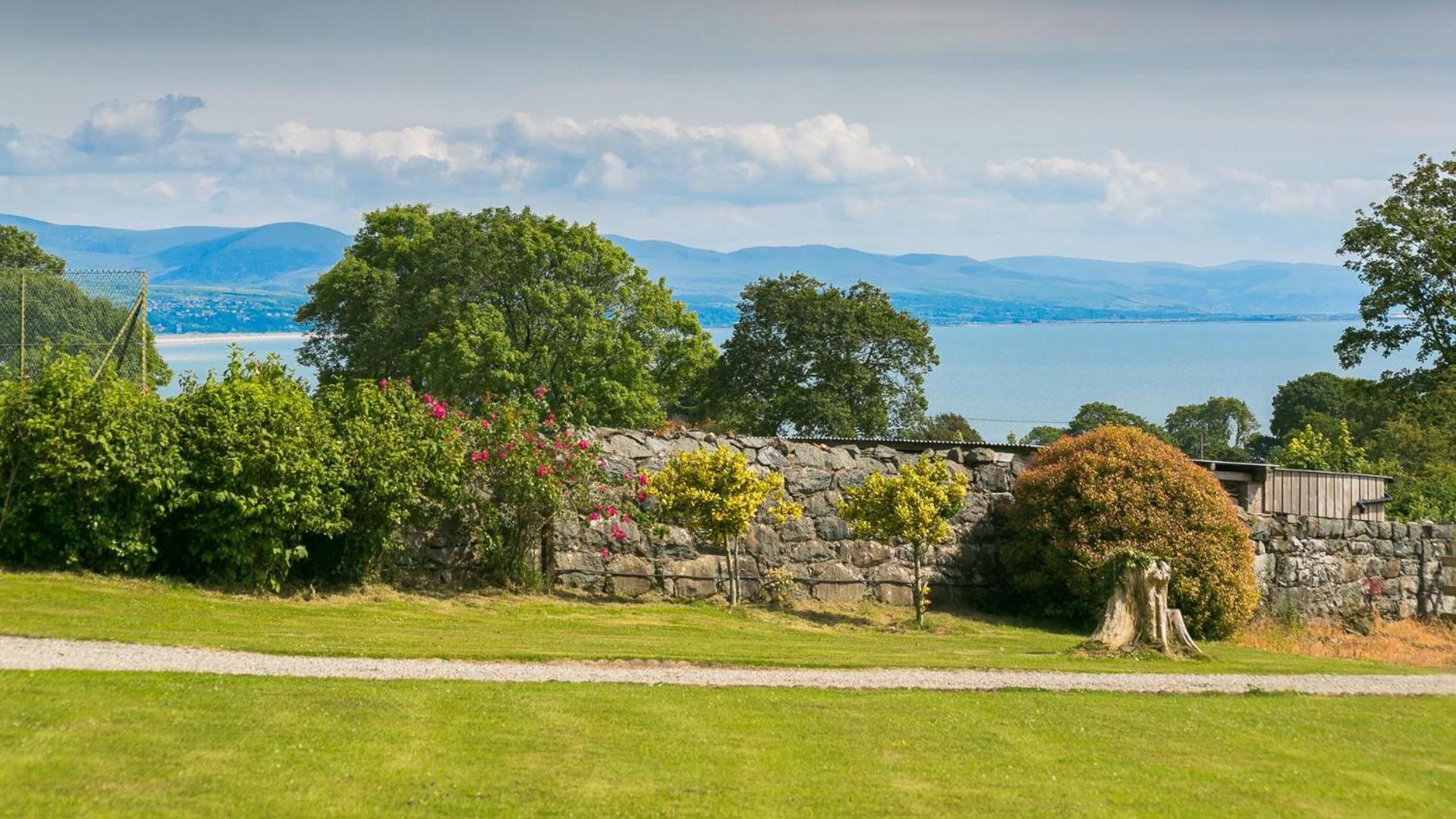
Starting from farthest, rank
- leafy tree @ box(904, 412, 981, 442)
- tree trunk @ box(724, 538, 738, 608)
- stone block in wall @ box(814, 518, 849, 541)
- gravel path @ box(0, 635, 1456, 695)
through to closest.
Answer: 1. leafy tree @ box(904, 412, 981, 442)
2. stone block in wall @ box(814, 518, 849, 541)
3. tree trunk @ box(724, 538, 738, 608)
4. gravel path @ box(0, 635, 1456, 695)

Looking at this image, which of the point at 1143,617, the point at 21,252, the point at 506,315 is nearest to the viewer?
the point at 1143,617

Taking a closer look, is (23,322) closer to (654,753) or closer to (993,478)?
(993,478)

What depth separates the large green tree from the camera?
42625 millimetres

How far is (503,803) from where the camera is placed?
923 cm

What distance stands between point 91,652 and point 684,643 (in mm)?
6950

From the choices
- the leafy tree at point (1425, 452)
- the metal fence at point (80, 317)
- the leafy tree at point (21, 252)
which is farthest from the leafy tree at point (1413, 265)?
the leafy tree at point (21, 252)

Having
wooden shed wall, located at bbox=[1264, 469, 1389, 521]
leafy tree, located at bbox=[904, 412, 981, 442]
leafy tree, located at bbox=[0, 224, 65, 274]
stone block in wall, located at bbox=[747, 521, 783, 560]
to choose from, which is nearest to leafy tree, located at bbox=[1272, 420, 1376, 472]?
wooden shed wall, located at bbox=[1264, 469, 1389, 521]

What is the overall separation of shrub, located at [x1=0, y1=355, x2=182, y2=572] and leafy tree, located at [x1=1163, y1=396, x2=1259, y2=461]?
2753 inches

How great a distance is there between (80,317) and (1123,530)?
65.8ft

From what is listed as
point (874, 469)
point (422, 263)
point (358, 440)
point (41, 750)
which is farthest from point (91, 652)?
point (422, 263)

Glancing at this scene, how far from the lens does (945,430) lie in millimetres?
61281

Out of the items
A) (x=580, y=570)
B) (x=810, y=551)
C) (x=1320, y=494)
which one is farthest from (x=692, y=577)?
(x=1320, y=494)

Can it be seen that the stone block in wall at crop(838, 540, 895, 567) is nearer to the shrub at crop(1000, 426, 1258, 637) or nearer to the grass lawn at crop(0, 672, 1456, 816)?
the shrub at crop(1000, 426, 1258, 637)

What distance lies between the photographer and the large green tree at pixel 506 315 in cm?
4262
